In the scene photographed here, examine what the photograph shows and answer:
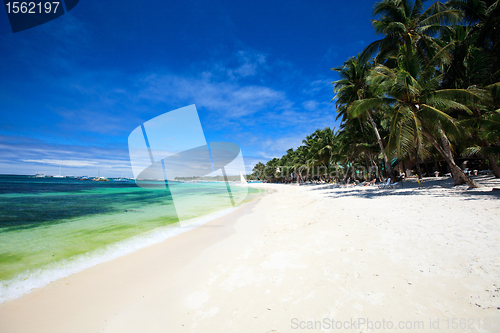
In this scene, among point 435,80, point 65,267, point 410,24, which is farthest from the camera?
point 410,24

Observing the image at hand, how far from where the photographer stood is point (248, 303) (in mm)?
2602

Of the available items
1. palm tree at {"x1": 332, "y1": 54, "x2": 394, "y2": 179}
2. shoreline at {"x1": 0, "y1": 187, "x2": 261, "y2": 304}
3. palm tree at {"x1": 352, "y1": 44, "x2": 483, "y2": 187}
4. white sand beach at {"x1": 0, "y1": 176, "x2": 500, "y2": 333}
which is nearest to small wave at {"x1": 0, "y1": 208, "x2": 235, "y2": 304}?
shoreline at {"x1": 0, "y1": 187, "x2": 261, "y2": 304}

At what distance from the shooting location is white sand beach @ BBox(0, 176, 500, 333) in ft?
7.14

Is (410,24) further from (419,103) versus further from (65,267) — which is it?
(65,267)

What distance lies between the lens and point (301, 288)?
2.80 m

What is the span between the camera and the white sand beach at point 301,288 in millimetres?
2176

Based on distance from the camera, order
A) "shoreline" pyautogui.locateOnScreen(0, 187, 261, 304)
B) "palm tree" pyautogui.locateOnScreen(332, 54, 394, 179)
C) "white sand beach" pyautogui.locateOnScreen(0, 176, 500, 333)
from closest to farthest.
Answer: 1. "white sand beach" pyautogui.locateOnScreen(0, 176, 500, 333)
2. "shoreline" pyautogui.locateOnScreen(0, 187, 261, 304)
3. "palm tree" pyautogui.locateOnScreen(332, 54, 394, 179)

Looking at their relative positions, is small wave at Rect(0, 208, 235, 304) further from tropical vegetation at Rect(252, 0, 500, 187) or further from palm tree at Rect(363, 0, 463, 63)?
palm tree at Rect(363, 0, 463, 63)

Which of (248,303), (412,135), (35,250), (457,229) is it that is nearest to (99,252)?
(35,250)

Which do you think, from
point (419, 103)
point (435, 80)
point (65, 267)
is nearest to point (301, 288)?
point (65, 267)

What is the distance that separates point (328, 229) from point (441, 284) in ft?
10.1

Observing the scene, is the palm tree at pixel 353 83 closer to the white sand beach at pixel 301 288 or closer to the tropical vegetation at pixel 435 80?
the tropical vegetation at pixel 435 80

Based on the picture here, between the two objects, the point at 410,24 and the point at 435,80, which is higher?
the point at 410,24

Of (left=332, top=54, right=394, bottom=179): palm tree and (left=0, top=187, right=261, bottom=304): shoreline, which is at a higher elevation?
(left=332, top=54, right=394, bottom=179): palm tree
